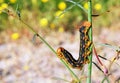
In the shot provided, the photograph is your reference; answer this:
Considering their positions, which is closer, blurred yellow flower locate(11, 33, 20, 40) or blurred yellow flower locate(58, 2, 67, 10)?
blurred yellow flower locate(11, 33, 20, 40)

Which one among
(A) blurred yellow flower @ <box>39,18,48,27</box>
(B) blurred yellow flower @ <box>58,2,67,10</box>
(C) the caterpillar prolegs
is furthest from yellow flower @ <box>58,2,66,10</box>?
(C) the caterpillar prolegs

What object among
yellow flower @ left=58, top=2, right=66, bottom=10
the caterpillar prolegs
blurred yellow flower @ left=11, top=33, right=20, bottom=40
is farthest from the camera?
yellow flower @ left=58, top=2, right=66, bottom=10

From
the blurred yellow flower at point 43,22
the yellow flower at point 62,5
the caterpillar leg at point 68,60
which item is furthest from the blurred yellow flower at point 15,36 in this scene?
the caterpillar leg at point 68,60

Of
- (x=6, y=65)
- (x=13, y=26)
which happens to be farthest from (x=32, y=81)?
(x=13, y=26)

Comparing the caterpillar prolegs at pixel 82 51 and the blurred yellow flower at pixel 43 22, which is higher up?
the caterpillar prolegs at pixel 82 51

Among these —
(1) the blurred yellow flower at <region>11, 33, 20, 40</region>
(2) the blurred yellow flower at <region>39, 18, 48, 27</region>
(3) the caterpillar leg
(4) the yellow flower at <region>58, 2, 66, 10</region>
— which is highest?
(3) the caterpillar leg

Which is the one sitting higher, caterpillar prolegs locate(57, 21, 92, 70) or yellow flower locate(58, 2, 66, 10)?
caterpillar prolegs locate(57, 21, 92, 70)

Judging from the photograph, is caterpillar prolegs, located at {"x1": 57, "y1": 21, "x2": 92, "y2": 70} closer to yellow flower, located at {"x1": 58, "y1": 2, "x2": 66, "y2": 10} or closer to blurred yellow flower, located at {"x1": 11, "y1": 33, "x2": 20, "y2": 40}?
blurred yellow flower, located at {"x1": 11, "y1": 33, "x2": 20, "y2": 40}

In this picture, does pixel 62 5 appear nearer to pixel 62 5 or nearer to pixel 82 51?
pixel 62 5

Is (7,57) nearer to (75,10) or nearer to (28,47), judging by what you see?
(28,47)

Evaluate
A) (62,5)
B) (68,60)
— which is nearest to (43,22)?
(62,5)

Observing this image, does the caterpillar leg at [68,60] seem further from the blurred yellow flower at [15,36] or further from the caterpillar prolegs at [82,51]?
the blurred yellow flower at [15,36]

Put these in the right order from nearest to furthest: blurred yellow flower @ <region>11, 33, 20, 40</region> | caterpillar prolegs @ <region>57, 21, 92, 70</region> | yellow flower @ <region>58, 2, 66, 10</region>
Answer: caterpillar prolegs @ <region>57, 21, 92, 70</region> < blurred yellow flower @ <region>11, 33, 20, 40</region> < yellow flower @ <region>58, 2, 66, 10</region>
